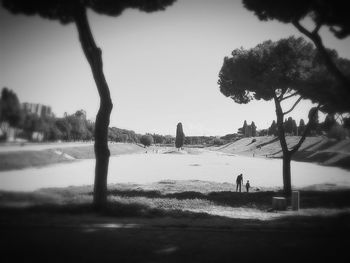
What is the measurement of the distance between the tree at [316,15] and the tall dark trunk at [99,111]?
600 cm

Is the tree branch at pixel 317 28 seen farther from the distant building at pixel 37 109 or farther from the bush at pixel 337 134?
the bush at pixel 337 134

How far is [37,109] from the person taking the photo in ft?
28.3

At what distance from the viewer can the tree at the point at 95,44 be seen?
9023 millimetres

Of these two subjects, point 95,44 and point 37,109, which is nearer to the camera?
point 37,109

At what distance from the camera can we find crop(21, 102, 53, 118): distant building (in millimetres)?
8054

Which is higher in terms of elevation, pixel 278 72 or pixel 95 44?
pixel 278 72

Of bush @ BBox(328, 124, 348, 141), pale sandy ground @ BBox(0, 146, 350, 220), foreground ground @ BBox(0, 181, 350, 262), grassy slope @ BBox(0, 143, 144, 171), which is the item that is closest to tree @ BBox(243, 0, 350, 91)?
foreground ground @ BBox(0, 181, 350, 262)

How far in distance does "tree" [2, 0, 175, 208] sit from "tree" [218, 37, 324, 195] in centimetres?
925

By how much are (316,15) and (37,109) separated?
33.2ft

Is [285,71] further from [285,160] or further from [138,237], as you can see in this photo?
[138,237]

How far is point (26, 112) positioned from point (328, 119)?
63.2 ft

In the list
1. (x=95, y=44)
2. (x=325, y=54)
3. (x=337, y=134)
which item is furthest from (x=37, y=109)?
(x=337, y=134)

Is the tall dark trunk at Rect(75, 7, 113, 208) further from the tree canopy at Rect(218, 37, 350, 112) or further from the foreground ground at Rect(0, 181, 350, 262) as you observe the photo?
the tree canopy at Rect(218, 37, 350, 112)

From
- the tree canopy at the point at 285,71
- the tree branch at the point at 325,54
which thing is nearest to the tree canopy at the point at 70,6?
the tree branch at the point at 325,54
